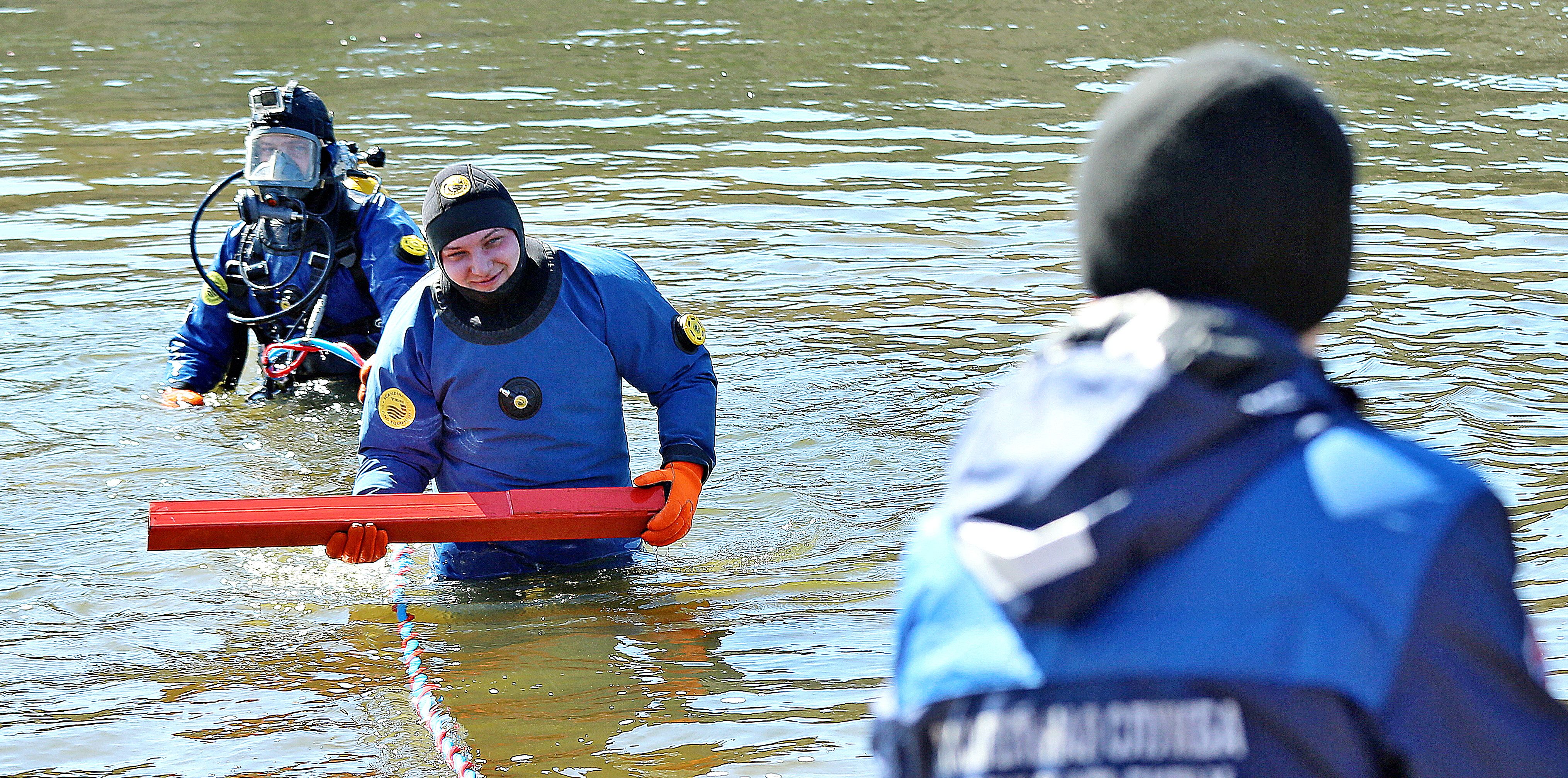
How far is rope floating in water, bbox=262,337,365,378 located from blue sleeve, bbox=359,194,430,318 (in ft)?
0.72

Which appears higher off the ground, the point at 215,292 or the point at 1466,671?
the point at 1466,671

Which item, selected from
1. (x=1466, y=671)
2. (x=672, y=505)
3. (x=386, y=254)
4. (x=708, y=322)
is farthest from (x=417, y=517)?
(x=708, y=322)

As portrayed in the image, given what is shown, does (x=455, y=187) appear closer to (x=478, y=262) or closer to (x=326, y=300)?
(x=478, y=262)

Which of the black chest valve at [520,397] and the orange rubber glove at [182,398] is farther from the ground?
the black chest valve at [520,397]

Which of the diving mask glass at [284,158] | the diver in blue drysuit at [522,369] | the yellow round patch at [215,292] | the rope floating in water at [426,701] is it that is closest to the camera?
the rope floating in water at [426,701]

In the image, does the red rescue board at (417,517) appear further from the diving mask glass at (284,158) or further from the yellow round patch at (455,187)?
the diving mask glass at (284,158)

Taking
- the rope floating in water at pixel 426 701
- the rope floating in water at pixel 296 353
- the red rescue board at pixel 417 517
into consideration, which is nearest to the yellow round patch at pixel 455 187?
the red rescue board at pixel 417 517

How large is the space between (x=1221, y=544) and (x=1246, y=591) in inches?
1.5

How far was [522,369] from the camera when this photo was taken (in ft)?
14.1

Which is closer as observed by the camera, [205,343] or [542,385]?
[542,385]

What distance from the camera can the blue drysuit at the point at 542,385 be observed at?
169 inches

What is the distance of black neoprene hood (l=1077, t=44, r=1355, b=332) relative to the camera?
1209mm

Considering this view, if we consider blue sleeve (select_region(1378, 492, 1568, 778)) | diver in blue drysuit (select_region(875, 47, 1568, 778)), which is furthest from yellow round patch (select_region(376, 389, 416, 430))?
blue sleeve (select_region(1378, 492, 1568, 778))

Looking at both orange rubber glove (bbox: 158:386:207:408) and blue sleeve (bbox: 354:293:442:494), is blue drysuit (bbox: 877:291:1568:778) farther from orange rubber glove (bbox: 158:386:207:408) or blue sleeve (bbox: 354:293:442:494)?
orange rubber glove (bbox: 158:386:207:408)
